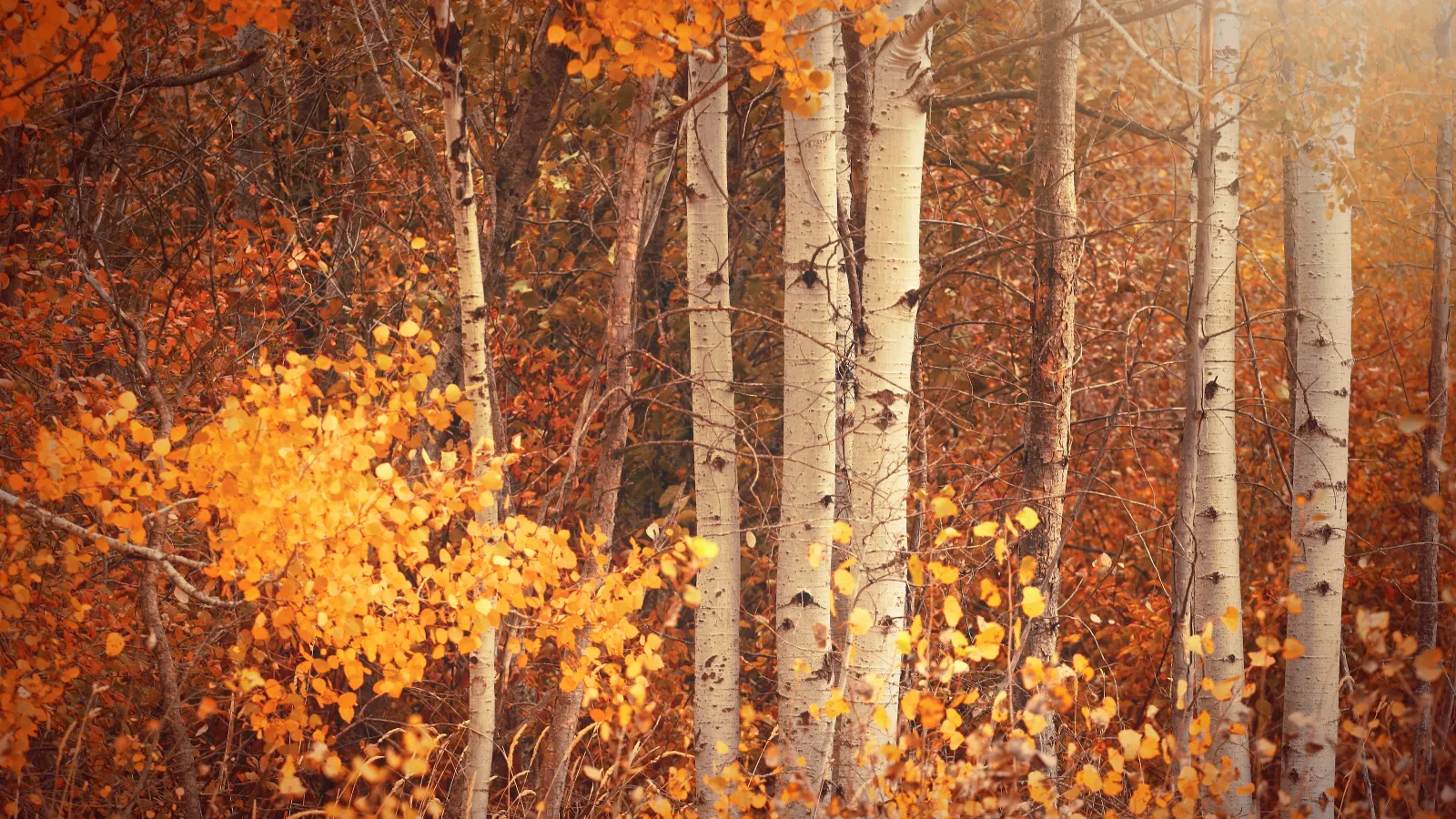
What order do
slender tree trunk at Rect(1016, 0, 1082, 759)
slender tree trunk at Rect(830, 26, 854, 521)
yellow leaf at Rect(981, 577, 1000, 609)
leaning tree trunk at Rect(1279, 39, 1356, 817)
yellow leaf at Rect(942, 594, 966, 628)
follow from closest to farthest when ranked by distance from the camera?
yellow leaf at Rect(981, 577, 1000, 609), yellow leaf at Rect(942, 594, 966, 628), slender tree trunk at Rect(830, 26, 854, 521), leaning tree trunk at Rect(1279, 39, 1356, 817), slender tree trunk at Rect(1016, 0, 1082, 759)

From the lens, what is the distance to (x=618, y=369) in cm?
509

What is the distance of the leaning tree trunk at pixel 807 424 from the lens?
4.41m

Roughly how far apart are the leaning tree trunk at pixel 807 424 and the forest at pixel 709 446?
2cm

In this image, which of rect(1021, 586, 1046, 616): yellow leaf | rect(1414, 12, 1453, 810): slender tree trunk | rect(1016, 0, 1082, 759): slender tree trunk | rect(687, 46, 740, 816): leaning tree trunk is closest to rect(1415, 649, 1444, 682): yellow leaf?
rect(1021, 586, 1046, 616): yellow leaf

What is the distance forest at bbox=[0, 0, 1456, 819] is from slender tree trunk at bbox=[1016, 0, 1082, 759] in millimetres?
22

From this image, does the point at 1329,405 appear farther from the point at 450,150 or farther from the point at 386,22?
the point at 386,22

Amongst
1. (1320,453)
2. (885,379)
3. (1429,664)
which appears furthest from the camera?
(1320,453)

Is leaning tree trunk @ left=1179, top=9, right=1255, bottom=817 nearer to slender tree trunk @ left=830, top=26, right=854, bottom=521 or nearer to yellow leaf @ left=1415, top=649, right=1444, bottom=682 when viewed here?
slender tree trunk @ left=830, top=26, right=854, bottom=521

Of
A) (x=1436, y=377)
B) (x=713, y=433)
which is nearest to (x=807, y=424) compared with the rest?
(x=713, y=433)

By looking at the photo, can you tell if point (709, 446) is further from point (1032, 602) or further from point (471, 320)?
point (1032, 602)

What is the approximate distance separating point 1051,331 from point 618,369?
2.03m

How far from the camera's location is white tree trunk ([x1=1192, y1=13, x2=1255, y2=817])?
484 cm

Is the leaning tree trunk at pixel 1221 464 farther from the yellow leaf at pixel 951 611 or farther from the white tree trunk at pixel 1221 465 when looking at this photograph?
the yellow leaf at pixel 951 611

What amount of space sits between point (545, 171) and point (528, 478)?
2644mm
